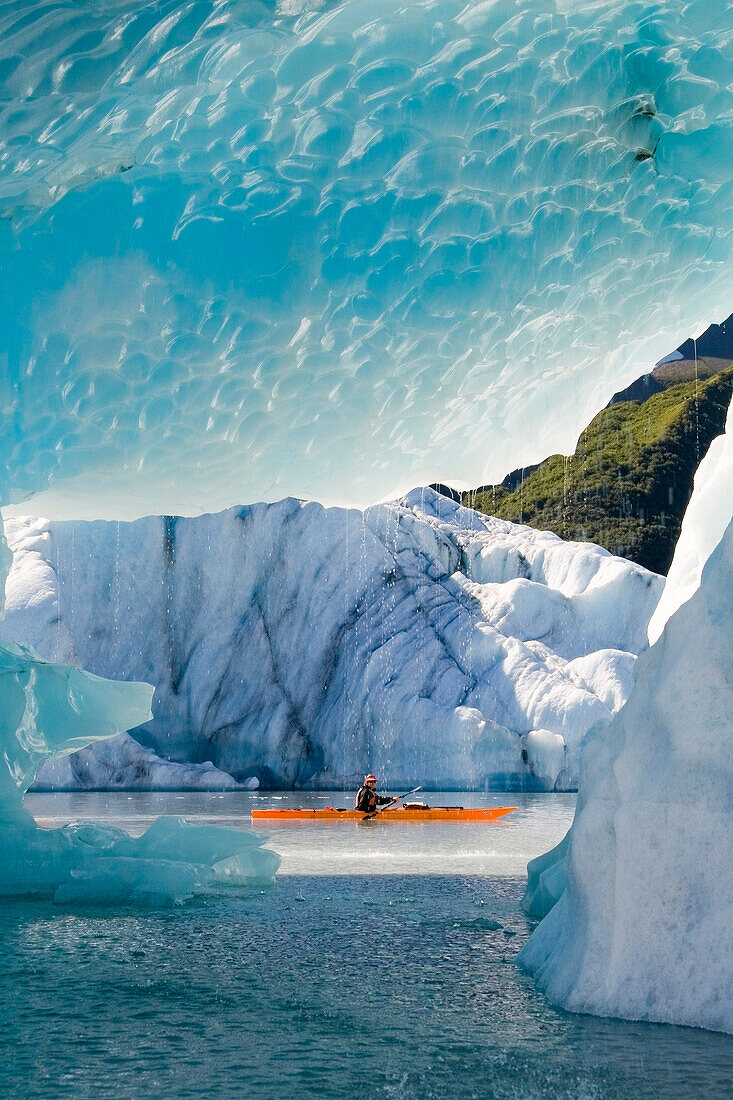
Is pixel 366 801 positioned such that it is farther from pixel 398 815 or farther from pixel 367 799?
pixel 398 815

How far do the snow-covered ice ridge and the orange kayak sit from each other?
7.93 meters

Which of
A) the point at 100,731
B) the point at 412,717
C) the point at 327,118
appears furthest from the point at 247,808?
the point at 327,118

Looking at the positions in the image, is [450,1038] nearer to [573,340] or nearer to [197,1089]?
[197,1089]

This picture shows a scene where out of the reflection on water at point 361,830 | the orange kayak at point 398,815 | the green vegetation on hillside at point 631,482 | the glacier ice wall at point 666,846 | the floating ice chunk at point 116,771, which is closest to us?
the glacier ice wall at point 666,846

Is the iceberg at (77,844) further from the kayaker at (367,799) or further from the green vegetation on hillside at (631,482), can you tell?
the green vegetation on hillside at (631,482)

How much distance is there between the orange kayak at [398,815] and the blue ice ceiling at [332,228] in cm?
707

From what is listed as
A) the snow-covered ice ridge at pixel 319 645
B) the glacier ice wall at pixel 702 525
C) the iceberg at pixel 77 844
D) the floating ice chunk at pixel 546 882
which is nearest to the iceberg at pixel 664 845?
the floating ice chunk at pixel 546 882

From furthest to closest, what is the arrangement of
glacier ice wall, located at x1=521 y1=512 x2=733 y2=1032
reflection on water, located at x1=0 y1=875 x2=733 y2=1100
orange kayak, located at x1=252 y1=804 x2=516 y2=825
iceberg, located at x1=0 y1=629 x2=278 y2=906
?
orange kayak, located at x1=252 y1=804 x2=516 y2=825 < iceberg, located at x1=0 y1=629 x2=278 y2=906 < glacier ice wall, located at x1=521 y1=512 x2=733 y2=1032 < reflection on water, located at x1=0 y1=875 x2=733 y2=1100

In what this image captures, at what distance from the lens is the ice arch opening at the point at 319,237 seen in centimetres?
Answer: 832

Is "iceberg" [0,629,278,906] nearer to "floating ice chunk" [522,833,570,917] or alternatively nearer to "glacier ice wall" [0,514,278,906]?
"glacier ice wall" [0,514,278,906]

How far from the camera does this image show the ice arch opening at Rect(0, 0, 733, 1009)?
27.3 feet

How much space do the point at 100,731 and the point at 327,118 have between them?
18.3 feet

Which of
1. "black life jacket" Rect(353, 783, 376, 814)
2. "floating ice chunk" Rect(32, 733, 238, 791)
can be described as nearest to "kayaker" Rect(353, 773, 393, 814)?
"black life jacket" Rect(353, 783, 376, 814)

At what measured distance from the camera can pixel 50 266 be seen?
964 centimetres
